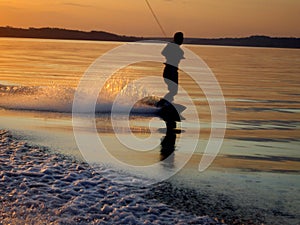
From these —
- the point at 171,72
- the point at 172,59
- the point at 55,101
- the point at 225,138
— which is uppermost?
the point at 172,59

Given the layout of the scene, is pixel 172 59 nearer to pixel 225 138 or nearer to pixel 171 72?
pixel 171 72

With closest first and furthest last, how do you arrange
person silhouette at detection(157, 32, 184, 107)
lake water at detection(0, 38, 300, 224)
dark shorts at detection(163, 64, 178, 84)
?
lake water at detection(0, 38, 300, 224) → person silhouette at detection(157, 32, 184, 107) → dark shorts at detection(163, 64, 178, 84)

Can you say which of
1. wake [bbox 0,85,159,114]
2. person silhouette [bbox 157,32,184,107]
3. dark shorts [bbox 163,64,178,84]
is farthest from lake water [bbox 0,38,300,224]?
dark shorts [bbox 163,64,178,84]

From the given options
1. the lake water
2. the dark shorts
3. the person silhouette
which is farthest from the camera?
the dark shorts

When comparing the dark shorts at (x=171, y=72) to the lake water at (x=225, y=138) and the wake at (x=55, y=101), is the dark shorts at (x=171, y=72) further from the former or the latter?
the lake water at (x=225, y=138)

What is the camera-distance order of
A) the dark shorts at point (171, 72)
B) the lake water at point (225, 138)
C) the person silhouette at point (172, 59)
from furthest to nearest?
the dark shorts at point (171, 72)
the person silhouette at point (172, 59)
the lake water at point (225, 138)

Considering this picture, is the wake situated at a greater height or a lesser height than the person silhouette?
lesser

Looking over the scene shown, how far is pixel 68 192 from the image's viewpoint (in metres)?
7.05

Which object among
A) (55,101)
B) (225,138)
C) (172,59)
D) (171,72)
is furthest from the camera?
(55,101)

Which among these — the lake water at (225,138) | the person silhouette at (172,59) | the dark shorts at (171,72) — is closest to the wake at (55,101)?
the lake water at (225,138)

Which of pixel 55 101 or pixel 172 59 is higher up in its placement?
pixel 172 59

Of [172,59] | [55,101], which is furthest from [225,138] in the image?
[55,101]

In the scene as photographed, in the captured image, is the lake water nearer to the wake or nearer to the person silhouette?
the wake

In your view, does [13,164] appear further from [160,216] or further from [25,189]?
[160,216]
